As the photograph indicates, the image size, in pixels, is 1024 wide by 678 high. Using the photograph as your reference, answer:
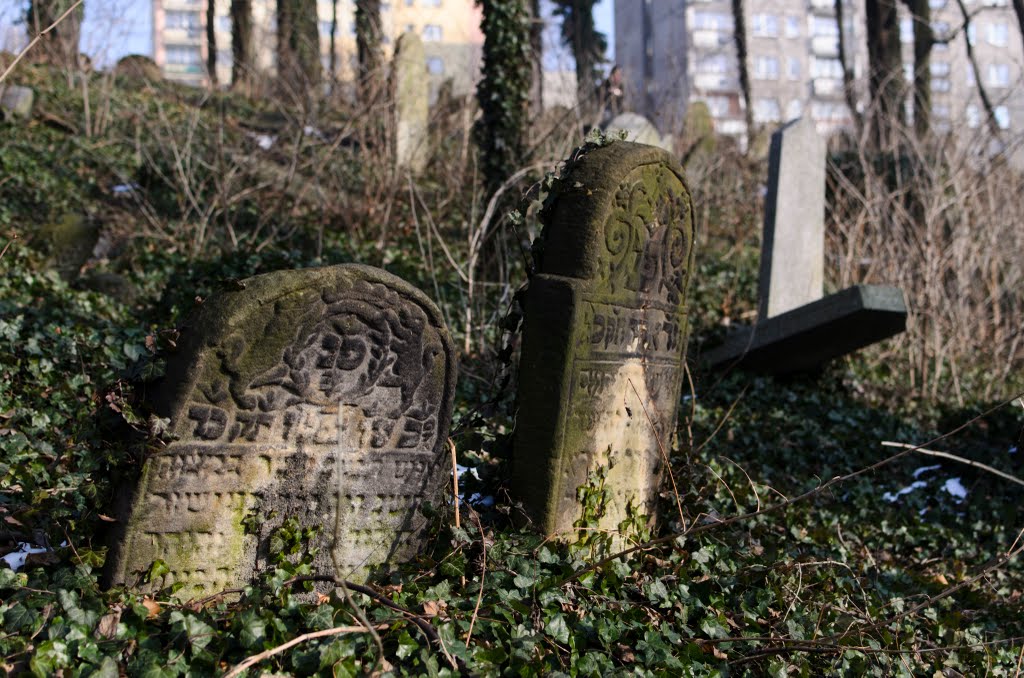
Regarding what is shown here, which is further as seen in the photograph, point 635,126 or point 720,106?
point 720,106

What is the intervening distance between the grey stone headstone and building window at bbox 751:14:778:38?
1464 inches

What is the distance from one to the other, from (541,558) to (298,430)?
1070mm

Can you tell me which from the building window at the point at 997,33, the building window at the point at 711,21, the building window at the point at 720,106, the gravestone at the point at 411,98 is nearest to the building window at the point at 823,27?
the building window at the point at 711,21

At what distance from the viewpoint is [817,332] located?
5797 millimetres

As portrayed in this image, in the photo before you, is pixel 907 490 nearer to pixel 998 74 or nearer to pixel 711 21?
pixel 711 21

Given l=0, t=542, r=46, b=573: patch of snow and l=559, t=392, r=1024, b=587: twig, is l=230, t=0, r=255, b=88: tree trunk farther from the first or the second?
l=559, t=392, r=1024, b=587: twig

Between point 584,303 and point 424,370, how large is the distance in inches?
27.7

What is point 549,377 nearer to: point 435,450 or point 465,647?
point 435,450

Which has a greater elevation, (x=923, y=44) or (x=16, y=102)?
(x=923, y=44)

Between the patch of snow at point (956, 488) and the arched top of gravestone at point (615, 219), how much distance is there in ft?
9.87

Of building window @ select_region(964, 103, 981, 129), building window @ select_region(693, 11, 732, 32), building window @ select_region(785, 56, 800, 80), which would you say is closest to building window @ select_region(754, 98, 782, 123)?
building window @ select_region(964, 103, 981, 129)

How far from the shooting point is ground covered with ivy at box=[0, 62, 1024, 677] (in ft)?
7.99

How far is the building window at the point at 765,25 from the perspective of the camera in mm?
40562

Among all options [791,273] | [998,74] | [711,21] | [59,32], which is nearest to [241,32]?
[59,32]
